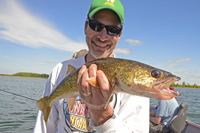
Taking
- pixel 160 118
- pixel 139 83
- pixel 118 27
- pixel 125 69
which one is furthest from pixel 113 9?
pixel 160 118

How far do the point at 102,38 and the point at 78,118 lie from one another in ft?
4.69

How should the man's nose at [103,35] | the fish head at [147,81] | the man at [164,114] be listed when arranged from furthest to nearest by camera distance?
the man at [164,114]
the man's nose at [103,35]
the fish head at [147,81]

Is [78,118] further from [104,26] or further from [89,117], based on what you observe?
[104,26]

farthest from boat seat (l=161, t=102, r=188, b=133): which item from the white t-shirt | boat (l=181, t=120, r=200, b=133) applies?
the white t-shirt

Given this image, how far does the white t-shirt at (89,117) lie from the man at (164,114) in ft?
15.4

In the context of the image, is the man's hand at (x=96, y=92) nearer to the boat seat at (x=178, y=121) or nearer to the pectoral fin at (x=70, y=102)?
the pectoral fin at (x=70, y=102)

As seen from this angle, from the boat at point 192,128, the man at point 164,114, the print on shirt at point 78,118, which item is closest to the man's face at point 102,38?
the print on shirt at point 78,118

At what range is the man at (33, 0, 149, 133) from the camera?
2137 millimetres

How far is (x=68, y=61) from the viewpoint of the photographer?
3205 millimetres

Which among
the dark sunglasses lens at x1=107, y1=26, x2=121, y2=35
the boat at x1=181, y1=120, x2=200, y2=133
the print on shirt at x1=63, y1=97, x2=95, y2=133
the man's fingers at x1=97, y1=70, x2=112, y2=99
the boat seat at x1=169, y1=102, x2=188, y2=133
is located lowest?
the boat at x1=181, y1=120, x2=200, y2=133

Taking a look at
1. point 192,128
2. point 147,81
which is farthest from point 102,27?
point 192,128

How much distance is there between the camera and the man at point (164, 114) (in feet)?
22.3

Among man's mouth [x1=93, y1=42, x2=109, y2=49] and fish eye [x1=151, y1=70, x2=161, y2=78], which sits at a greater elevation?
man's mouth [x1=93, y1=42, x2=109, y2=49]

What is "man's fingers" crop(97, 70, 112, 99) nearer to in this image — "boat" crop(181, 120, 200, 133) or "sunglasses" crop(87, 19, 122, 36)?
"sunglasses" crop(87, 19, 122, 36)
